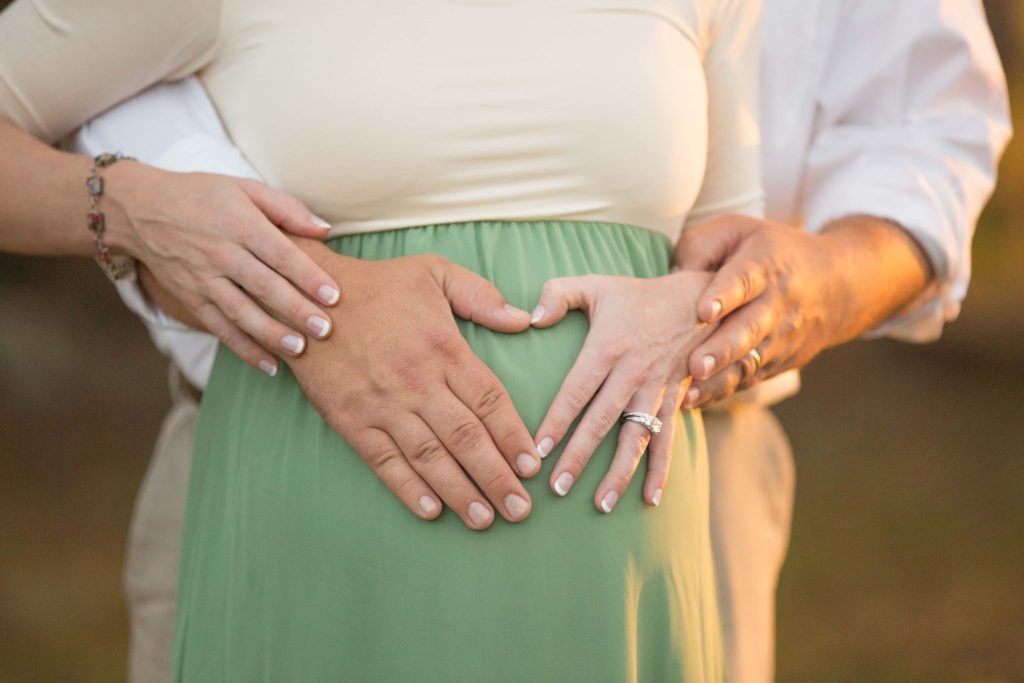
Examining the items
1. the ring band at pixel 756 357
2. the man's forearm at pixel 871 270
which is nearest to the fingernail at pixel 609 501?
the ring band at pixel 756 357

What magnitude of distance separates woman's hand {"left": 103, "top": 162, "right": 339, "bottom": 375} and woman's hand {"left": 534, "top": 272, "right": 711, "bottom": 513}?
27 centimetres

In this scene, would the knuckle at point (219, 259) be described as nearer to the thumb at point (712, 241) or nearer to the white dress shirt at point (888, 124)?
the white dress shirt at point (888, 124)

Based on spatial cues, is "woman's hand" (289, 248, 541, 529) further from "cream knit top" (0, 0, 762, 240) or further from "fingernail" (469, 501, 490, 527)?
"cream knit top" (0, 0, 762, 240)

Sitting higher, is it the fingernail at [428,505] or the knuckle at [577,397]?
the knuckle at [577,397]

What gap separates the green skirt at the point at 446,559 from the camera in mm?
1096

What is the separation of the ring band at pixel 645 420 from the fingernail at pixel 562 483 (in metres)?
0.11

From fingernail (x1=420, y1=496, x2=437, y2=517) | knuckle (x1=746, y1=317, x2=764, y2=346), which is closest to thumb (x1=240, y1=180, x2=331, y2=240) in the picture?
fingernail (x1=420, y1=496, x2=437, y2=517)

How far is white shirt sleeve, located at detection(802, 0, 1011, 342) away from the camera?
1.65m

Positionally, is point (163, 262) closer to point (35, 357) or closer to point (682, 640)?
point (682, 640)

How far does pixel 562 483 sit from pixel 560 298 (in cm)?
21

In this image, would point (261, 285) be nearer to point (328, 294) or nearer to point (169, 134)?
point (328, 294)

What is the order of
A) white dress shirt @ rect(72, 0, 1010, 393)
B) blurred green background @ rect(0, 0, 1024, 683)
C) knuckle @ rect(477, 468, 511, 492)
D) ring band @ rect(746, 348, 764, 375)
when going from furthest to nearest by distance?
blurred green background @ rect(0, 0, 1024, 683)
white dress shirt @ rect(72, 0, 1010, 393)
ring band @ rect(746, 348, 764, 375)
knuckle @ rect(477, 468, 511, 492)

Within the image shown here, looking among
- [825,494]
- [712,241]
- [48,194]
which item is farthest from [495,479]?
[825,494]

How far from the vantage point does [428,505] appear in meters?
1.10
